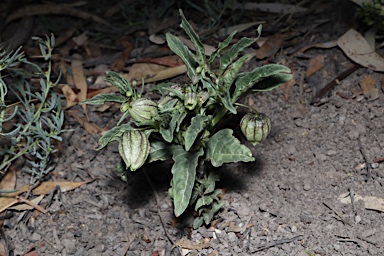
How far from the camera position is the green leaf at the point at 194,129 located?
75.7 inches

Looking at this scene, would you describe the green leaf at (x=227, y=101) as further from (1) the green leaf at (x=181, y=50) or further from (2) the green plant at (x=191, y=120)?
(1) the green leaf at (x=181, y=50)

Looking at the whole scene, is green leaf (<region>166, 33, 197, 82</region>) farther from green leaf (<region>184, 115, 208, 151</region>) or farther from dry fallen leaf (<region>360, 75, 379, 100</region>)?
dry fallen leaf (<region>360, 75, 379, 100</region>)

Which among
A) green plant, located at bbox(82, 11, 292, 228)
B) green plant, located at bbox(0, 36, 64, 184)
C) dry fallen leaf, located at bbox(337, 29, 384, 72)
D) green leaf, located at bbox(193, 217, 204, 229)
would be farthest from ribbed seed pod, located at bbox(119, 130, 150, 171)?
dry fallen leaf, located at bbox(337, 29, 384, 72)

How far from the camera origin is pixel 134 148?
2.00 meters

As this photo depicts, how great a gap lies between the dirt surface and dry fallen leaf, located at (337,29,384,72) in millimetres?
43

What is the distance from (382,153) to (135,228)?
108 centimetres

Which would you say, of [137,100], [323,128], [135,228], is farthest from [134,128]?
[323,128]

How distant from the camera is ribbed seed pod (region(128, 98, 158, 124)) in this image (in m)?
2.02

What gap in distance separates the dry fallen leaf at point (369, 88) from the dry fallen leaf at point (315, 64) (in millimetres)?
228

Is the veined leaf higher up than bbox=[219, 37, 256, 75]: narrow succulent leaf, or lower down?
lower down

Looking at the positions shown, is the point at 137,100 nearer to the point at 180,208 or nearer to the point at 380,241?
the point at 180,208

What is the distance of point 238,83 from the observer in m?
2.14

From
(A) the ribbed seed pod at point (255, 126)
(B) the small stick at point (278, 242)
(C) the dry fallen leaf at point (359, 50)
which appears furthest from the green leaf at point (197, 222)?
(C) the dry fallen leaf at point (359, 50)

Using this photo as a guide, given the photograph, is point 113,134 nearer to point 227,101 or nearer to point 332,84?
point 227,101
